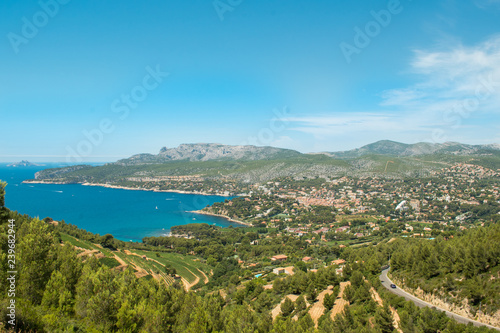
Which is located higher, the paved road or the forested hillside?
the forested hillside

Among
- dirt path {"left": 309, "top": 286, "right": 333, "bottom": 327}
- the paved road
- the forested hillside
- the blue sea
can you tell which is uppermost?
the forested hillside

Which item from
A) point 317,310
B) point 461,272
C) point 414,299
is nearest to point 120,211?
point 317,310

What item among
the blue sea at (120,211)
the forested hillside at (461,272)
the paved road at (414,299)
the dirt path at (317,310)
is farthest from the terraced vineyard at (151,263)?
the blue sea at (120,211)

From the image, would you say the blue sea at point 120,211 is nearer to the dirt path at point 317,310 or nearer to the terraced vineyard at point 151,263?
the terraced vineyard at point 151,263

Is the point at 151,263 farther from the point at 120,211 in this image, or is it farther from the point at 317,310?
the point at 120,211

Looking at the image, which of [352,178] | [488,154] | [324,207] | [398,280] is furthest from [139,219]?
[488,154]

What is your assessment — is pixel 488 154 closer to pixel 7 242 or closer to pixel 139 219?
pixel 139 219

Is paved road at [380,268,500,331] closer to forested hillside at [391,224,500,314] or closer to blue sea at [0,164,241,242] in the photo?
forested hillside at [391,224,500,314]

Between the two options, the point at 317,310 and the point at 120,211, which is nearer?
the point at 317,310

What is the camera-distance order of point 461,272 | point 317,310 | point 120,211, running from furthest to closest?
point 120,211
point 317,310
point 461,272

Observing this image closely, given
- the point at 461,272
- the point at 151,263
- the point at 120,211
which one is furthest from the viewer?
the point at 120,211

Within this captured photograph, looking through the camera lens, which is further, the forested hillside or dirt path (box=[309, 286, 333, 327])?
dirt path (box=[309, 286, 333, 327])

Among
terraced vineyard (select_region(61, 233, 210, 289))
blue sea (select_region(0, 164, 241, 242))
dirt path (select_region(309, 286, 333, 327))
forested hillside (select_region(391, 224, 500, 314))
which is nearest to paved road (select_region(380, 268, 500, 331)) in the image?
forested hillside (select_region(391, 224, 500, 314))
